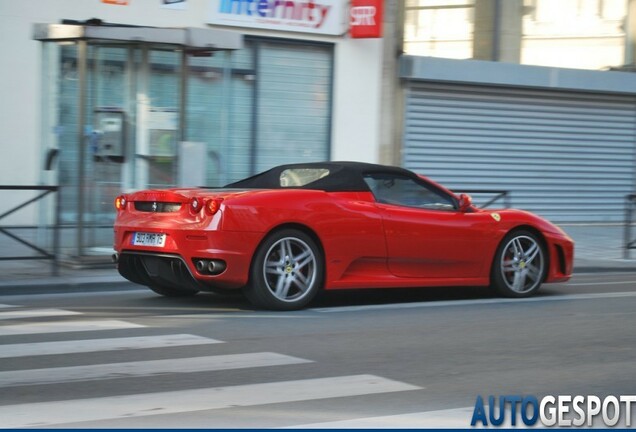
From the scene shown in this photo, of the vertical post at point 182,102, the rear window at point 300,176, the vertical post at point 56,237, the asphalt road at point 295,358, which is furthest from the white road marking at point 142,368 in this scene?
the vertical post at point 182,102

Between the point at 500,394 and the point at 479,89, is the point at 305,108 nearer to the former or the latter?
the point at 479,89

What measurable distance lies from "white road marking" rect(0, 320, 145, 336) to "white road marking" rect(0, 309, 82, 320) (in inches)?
17.9

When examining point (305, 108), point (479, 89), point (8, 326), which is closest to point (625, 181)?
point (479, 89)

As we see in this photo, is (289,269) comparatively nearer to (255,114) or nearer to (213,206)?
(213,206)

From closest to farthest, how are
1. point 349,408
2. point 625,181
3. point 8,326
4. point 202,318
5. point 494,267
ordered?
1. point 349,408
2. point 8,326
3. point 202,318
4. point 494,267
5. point 625,181

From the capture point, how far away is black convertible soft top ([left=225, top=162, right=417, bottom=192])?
9398mm

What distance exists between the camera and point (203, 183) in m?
12.8

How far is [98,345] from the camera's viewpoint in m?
7.10

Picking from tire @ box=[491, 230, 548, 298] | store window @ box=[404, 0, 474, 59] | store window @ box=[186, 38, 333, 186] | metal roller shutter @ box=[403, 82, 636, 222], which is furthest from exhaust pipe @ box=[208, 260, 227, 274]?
store window @ box=[404, 0, 474, 59]

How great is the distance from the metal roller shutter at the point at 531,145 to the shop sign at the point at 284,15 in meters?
2.35

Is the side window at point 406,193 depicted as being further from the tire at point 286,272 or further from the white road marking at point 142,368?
the white road marking at point 142,368

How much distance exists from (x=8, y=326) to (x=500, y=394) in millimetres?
3906

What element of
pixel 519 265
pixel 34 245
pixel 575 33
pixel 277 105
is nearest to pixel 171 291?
pixel 34 245

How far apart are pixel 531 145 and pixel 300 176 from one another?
12.8m
